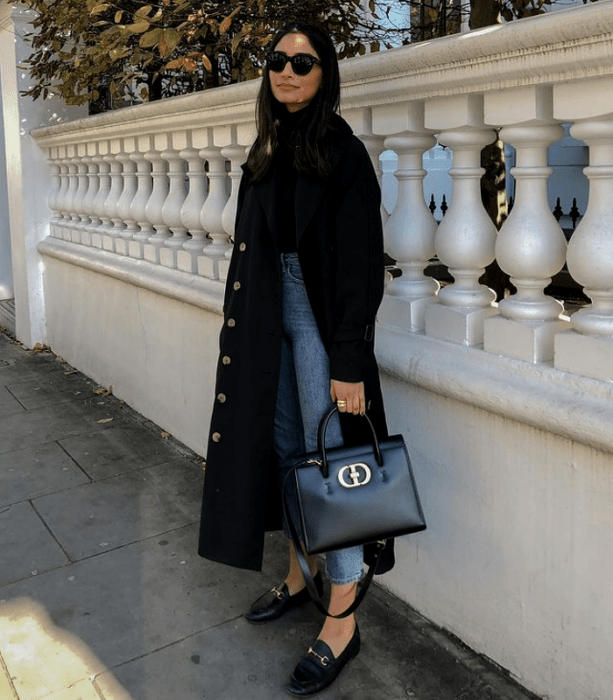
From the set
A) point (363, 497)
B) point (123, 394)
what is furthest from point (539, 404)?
point (123, 394)

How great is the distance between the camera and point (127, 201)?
5.71 m

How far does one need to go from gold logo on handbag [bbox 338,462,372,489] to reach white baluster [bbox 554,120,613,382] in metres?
0.68

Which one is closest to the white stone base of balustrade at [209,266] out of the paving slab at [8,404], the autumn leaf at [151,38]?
the autumn leaf at [151,38]

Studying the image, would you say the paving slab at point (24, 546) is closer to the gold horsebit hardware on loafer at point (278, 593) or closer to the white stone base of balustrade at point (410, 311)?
the gold horsebit hardware on loafer at point (278, 593)

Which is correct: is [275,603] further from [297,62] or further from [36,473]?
[36,473]

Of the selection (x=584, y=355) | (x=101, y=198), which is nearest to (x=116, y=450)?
(x=101, y=198)

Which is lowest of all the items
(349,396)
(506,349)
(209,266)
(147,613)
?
(147,613)

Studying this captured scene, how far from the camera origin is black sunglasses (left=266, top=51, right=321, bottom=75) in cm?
260

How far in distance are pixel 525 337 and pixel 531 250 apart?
26cm

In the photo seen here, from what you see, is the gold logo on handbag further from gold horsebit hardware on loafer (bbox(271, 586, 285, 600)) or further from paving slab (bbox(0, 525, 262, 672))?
paving slab (bbox(0, 525, 262, 672))

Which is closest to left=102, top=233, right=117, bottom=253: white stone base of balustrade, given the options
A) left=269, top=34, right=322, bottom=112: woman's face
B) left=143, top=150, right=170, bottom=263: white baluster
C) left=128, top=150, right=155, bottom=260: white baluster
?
left=128, top=150, right=155, bottom=260: white baluster

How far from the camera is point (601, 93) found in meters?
2.25

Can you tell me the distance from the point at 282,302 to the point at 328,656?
1.19 meters

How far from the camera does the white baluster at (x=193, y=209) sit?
4.64 meters
